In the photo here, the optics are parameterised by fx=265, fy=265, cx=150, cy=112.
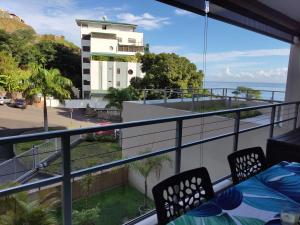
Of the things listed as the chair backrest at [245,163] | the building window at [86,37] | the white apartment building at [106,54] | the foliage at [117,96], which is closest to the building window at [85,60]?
the white apartment building at [106,54]

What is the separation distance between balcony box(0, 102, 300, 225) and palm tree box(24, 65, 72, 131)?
15.0 feet

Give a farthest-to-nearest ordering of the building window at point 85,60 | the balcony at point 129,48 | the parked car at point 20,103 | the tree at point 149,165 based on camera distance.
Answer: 1. the balcony at point 129,48
2. the building window at point 85,60
3. the parked car at point 20,103
4. the tree at point 149,165

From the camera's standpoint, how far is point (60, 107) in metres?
12.9

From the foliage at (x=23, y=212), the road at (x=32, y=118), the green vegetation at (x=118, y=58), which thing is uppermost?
the green vegetation at (x=118, y=58)

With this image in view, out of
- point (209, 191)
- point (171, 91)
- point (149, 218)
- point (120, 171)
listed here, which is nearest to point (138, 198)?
point (120, 171)

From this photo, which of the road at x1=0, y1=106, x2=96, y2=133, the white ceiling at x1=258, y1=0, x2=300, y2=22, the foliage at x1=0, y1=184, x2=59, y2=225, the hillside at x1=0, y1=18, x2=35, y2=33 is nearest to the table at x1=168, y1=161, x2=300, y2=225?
the foliage at x1=0, y1=184, x2=59, y2=225

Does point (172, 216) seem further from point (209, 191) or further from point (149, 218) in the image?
point (149, 218)

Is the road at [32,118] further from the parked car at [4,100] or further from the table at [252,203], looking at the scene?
the table at [252,203]

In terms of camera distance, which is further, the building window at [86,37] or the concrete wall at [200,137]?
the building window at [86,37]

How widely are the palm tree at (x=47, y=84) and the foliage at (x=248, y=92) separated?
7296 mm

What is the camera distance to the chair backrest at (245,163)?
1342 millimetres

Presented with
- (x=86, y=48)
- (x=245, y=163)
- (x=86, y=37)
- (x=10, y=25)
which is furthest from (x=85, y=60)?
(x=245, y=163)

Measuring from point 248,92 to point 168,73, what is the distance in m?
7.75

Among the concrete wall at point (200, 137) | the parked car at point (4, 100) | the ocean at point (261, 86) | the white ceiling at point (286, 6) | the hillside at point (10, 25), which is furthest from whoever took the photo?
the parked car at point (4, 100)
